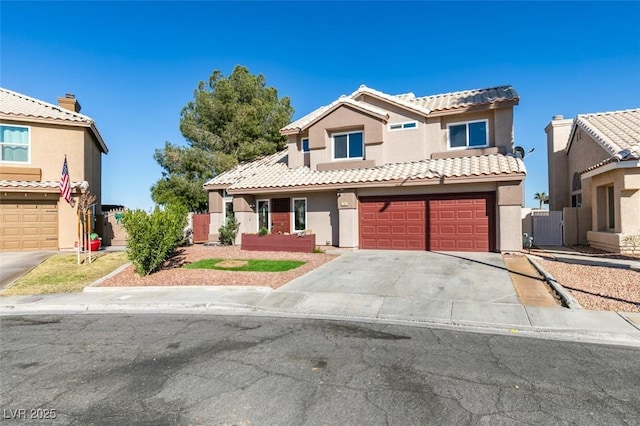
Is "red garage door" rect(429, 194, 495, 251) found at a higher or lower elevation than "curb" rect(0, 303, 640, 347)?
higher

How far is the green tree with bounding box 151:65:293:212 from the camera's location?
2645cm

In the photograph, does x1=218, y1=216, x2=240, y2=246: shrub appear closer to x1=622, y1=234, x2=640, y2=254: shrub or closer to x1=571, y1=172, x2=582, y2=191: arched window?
x1=622, y1=234, x2=640, y2=254: shrub

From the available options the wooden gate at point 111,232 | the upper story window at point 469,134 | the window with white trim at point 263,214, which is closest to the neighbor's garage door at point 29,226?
the wooden gate at point 111,232

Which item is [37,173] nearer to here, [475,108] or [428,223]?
[428,223]

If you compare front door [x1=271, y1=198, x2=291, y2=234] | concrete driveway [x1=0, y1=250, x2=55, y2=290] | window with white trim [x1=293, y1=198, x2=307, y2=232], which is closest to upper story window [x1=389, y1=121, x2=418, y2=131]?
window with white trim [x1=293, y1=198, x2=307, y2=232]

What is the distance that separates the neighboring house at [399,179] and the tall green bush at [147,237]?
6.57 m

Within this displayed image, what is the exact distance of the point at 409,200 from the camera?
52.7ft

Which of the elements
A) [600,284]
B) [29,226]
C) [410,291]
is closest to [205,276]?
[410,291]

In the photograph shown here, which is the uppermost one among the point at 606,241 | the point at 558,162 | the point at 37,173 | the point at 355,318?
the point at 558,162

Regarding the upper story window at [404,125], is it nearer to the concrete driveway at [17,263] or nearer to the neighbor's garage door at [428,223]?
the neighbor's garage door at [428,223]

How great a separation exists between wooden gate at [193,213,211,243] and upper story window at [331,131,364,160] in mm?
9082

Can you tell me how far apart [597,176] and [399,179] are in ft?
27.5

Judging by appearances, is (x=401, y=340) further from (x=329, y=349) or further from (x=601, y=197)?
(x=601, y=197)

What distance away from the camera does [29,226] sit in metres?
17.2
